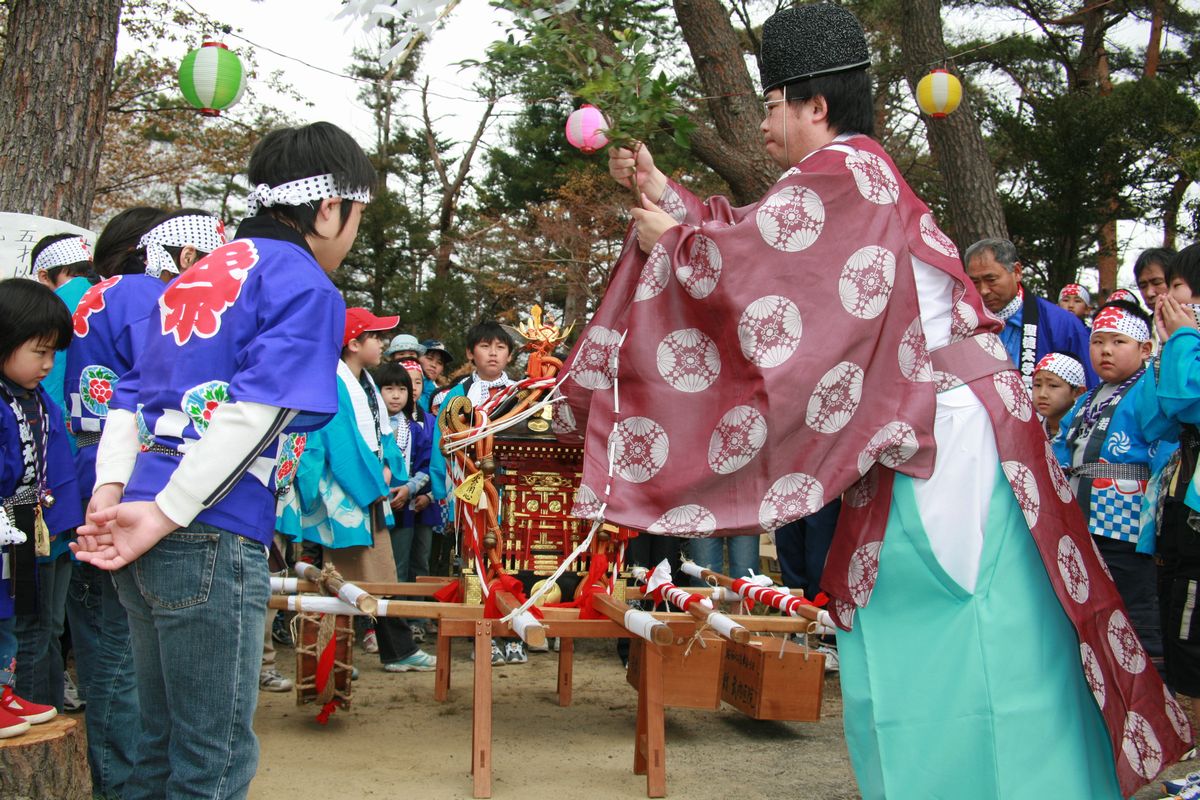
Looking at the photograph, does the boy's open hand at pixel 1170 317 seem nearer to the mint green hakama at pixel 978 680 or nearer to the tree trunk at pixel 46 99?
the mint green hakama at pixel 978 680

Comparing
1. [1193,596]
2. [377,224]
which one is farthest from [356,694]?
[377,224]

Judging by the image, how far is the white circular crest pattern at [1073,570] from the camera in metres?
2.19

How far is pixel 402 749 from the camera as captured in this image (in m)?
4.20

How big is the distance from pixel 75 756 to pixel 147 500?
1469 mm

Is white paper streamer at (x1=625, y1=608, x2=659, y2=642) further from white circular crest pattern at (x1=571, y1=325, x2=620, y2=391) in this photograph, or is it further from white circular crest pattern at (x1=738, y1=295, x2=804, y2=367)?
white circular crest pattern at (x1=738, y1=295, x2=804, y2=367)

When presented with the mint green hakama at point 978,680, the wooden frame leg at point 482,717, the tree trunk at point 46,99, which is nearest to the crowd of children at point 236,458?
the mint green hakama at point 978,680

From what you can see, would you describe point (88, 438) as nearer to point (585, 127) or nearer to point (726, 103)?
point (585, 127)

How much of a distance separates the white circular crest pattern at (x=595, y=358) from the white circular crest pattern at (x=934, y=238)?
72 centimetres

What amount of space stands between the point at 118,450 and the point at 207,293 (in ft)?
1.29

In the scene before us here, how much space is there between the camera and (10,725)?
298 cm

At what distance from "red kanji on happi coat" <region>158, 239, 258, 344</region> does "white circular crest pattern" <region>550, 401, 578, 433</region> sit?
2.77 ft

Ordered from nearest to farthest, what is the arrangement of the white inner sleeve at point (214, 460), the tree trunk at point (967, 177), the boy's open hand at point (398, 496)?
the white inner sleeve at point (214, 460) → the boy's open hand at point (398, 496) → the tree trunk at point (967, 177)

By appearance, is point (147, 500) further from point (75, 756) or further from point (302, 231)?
point (75, 756)

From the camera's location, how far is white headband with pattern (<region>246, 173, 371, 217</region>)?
2.28 m
